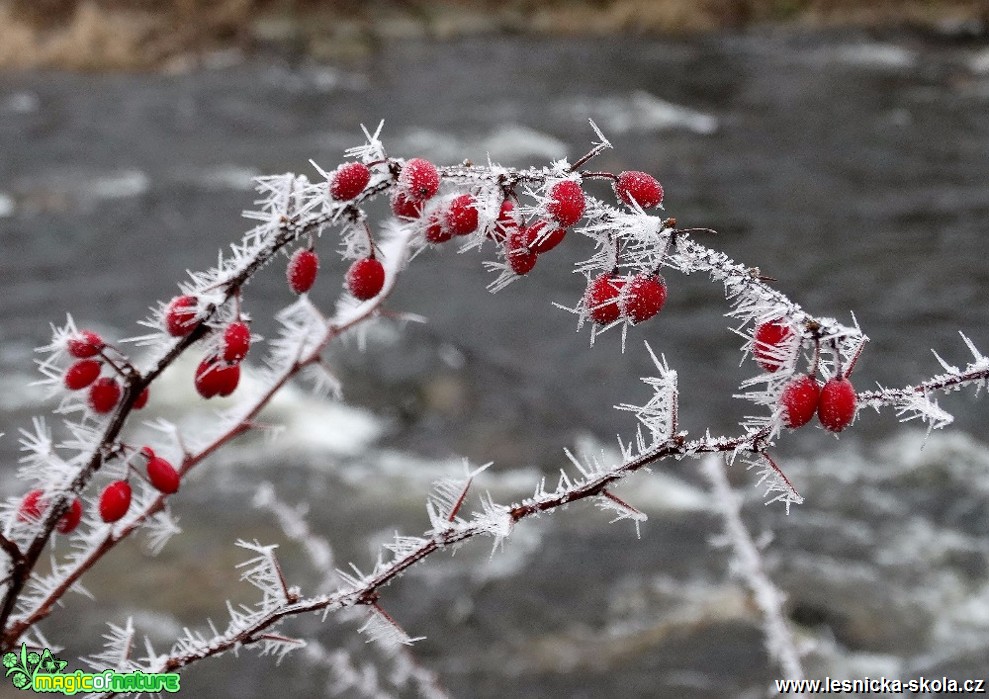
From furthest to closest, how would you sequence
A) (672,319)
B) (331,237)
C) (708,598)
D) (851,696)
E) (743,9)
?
(743,9) < (331,237) < (672,319) < (708,598) < (851,696)

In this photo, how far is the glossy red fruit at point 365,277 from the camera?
125cm

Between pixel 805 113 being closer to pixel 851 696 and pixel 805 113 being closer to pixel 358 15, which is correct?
pixel 851 696

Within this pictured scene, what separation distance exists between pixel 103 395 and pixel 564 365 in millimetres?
5877

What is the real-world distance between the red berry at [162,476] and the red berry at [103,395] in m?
0.10

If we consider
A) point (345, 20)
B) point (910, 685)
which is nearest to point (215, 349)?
point (910, 685)

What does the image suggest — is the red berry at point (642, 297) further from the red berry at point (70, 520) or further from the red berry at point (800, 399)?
the red berry at point (70, 520)

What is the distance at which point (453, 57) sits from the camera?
57.5 ft

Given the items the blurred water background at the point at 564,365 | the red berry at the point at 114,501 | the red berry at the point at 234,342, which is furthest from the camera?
the blurred water background at the point at 564,365

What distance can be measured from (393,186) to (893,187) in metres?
10.4

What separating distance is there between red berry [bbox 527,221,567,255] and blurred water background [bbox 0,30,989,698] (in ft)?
3.97

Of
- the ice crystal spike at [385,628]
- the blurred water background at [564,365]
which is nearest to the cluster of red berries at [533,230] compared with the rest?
the ice crystal spike at [385,628]

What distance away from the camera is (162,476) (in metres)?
1.29

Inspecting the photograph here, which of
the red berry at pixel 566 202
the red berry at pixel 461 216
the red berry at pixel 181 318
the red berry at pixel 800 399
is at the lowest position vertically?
the red berry at pixel 181 318

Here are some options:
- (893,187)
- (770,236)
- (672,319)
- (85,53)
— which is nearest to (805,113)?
(893,187)
